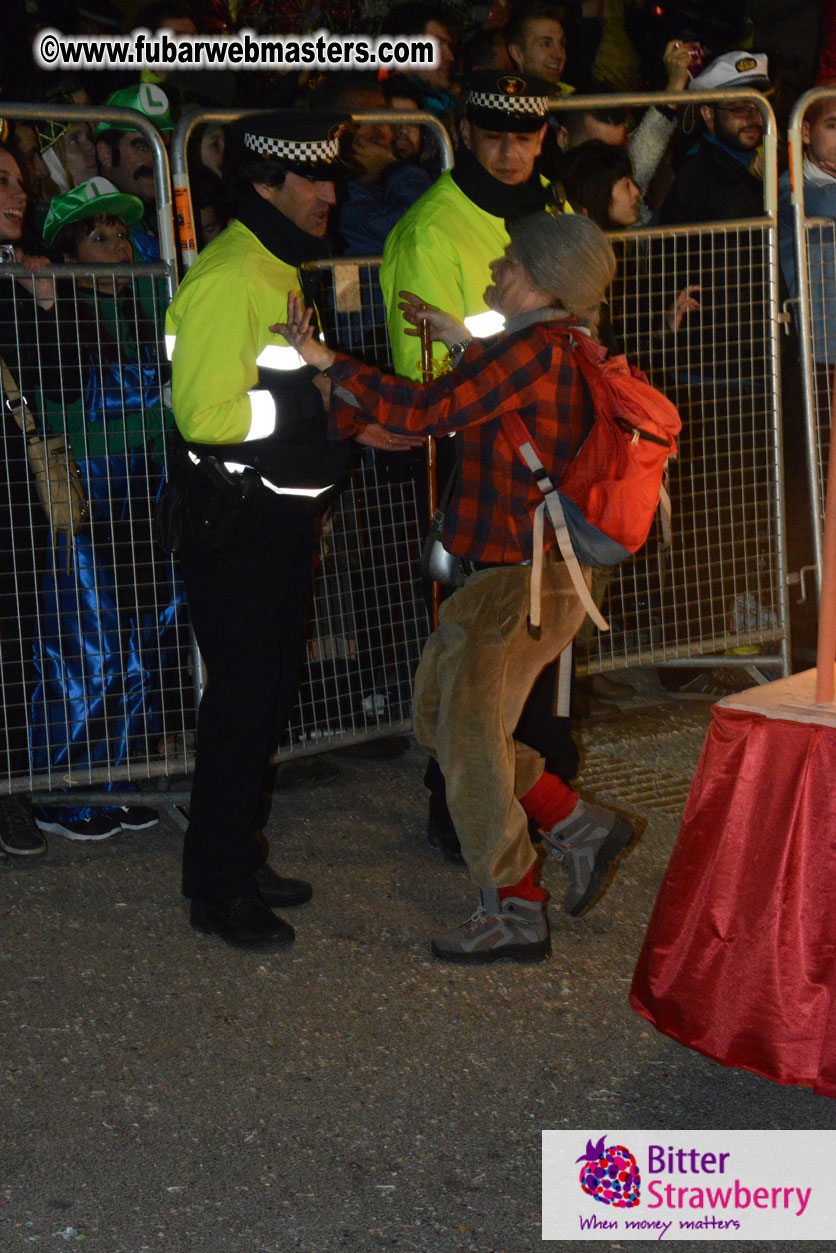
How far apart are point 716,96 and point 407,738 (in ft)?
9.34

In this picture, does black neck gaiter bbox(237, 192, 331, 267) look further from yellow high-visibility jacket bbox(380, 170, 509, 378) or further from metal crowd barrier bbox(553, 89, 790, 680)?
metal crowd barrier bbox(553, 89, 790, 680)

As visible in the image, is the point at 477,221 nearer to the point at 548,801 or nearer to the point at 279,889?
the point at 548,801

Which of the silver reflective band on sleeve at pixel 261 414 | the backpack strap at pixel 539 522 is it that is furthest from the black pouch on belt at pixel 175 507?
the backpack strap at pixel 539 522

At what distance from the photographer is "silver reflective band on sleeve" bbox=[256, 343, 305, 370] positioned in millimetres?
3990

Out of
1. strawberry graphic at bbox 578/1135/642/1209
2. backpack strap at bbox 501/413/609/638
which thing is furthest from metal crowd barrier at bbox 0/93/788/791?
strawberry graphic at bbox 578/1135/642/1209

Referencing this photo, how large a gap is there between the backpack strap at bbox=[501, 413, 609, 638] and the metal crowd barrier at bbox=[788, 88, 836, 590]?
7.92 feet

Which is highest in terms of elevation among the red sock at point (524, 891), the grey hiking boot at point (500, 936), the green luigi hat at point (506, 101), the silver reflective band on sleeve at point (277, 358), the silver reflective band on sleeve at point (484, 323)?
the green luigi hat at point (506, 101)

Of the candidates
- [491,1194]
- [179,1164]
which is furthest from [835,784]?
[179,1164]

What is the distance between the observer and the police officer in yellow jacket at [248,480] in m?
3.88

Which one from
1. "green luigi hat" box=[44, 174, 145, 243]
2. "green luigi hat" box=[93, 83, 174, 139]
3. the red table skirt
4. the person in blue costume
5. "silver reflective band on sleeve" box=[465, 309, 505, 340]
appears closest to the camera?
the red table skirt

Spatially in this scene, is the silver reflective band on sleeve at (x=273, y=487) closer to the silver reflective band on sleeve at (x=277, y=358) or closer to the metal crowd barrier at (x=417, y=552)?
the silver reflective band on sleeve at (x=277, y=358)

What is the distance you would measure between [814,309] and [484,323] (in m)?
2.36

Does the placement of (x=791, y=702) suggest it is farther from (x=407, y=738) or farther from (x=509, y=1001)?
(x=407, y=738)

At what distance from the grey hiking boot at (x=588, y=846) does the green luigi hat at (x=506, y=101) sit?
2.15 metres
